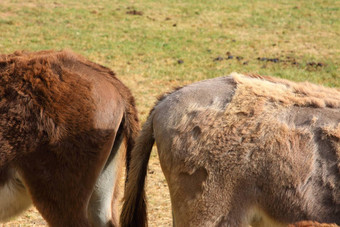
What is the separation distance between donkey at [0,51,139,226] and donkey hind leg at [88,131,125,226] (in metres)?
0.08

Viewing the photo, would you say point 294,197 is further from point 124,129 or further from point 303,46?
point 303,46

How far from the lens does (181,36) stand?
35.2 ft

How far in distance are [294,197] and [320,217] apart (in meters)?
0.17

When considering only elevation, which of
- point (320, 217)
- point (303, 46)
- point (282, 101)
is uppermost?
point (282, 101)

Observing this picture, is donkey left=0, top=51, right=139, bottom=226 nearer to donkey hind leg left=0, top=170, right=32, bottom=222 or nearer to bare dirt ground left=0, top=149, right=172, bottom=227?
donkey hind leg left=0, top=170, right=32, bottom=222

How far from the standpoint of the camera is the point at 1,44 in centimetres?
921

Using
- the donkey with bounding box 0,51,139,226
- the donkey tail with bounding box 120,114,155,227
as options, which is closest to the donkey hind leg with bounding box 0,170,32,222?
the donkey with bounding box 0,51,139,226

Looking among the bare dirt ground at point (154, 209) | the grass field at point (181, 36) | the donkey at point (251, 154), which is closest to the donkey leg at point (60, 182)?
the donkey at point (251, 154)

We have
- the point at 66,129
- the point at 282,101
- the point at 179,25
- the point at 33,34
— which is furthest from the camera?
the point at 179,25

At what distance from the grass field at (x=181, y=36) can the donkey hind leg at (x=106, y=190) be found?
2111 millimetres

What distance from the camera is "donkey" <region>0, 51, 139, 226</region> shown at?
304 centimetres

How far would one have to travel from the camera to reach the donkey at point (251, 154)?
8.63ft

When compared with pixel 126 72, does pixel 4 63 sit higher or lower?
higher

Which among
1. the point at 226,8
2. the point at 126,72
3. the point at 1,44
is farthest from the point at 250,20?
the point at 1,44
